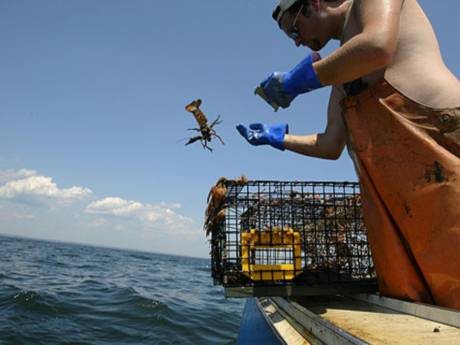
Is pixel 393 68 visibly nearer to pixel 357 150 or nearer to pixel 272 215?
pixel 357 150

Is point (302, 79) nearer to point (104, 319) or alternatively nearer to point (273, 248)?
point (273, 248)

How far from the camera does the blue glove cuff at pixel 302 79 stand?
7.73 ft

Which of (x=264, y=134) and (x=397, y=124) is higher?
(x=264, y=134)

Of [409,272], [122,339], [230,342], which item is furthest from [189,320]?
[409,272]

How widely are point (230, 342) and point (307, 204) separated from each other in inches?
161

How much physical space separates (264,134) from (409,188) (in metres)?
1.84

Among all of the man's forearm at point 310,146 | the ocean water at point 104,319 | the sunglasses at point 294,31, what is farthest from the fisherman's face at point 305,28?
the ocean water at point 104,319

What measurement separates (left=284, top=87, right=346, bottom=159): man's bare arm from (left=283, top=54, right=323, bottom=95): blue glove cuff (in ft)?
3.25

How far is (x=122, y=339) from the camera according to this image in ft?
19.3

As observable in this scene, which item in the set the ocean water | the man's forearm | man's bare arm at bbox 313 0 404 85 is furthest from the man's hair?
the ocean water

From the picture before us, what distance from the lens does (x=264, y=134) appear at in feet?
12.6

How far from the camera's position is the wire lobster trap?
366 cm

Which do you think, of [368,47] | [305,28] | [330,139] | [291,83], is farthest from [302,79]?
[330,139]

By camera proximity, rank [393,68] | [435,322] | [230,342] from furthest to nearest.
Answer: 1. [230,342]
2. [393,68]
3. [435,322]
